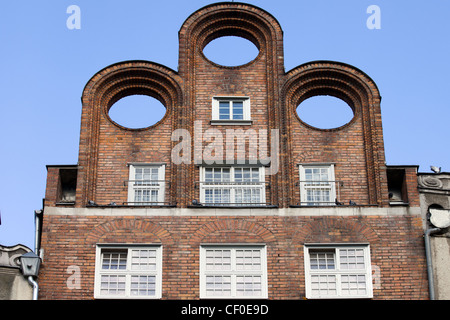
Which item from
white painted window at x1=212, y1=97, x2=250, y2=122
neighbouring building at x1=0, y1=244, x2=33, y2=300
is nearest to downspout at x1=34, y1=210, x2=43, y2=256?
neighbouring building at x1=0, y1=244, x2=33, y2=300

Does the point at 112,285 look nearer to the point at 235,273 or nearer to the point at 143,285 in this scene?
the point at 143,285

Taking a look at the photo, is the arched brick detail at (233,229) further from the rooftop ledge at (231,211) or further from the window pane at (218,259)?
the window pane at (218,259)

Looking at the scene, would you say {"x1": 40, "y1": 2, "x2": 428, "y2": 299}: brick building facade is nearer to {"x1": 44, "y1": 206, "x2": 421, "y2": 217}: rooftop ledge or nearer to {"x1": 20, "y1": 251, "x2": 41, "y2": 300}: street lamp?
{"x1": 44, "y1": 206, "x2": 421, "y2": 217}: rooftop ledge

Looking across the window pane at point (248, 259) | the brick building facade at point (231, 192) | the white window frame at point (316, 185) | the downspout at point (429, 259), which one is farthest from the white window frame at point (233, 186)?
the downspout at point (429, 259)

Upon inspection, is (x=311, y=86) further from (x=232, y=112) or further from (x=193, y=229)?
(x=193, y=229)

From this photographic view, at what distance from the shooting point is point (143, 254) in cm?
2458

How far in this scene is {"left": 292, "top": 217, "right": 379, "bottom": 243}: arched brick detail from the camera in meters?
24.7

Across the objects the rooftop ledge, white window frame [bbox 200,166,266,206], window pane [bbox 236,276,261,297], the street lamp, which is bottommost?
window pane [bbox 236,276,261,297]

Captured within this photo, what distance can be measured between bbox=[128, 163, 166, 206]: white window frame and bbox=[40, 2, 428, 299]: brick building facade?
1.3 inches

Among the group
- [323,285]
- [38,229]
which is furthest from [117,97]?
[323,285]

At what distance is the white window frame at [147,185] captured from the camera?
25.7 metres

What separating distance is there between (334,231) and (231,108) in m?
5.12
